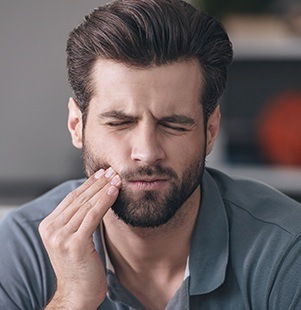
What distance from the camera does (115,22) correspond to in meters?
1.51

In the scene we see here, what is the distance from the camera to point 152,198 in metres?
1.48

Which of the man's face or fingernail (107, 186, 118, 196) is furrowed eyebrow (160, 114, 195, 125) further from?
fingernail (107, 186, 118, 196)

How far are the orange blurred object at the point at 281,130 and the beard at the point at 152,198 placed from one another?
1.76 m

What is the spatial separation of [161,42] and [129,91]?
112 millimetres

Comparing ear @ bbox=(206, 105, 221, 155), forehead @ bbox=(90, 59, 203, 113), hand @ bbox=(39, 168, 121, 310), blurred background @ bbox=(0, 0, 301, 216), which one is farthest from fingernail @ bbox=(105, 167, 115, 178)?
blurred background @ bbox=(0, 0, 301, 216)

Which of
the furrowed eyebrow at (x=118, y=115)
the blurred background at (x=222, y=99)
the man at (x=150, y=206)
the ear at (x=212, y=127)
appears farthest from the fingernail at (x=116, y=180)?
the blurred background at (x=222, y=99)

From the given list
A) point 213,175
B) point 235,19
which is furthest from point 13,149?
point 213,175

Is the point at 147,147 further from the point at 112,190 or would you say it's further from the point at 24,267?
the point at 24,267

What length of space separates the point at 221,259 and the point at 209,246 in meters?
0.04

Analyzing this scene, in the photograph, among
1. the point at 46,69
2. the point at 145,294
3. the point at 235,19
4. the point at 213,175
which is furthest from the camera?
the point at 46,69

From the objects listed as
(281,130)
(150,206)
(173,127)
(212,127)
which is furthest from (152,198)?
(281,130)

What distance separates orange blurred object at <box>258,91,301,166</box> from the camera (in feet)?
10.6

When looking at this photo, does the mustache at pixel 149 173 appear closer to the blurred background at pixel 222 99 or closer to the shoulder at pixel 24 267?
the shoulder at pixel 24 267

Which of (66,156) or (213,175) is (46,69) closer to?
(66,156)
